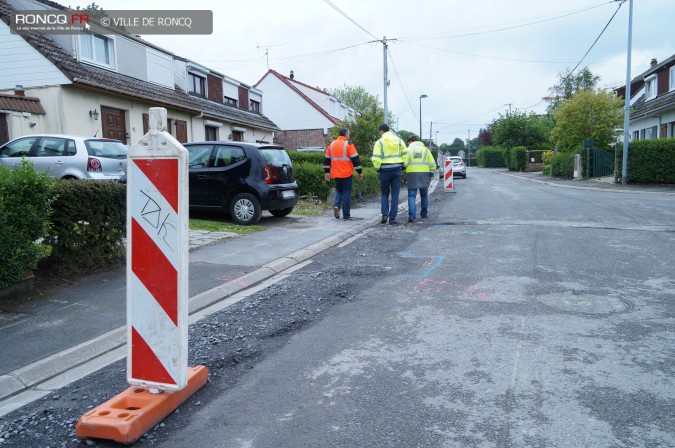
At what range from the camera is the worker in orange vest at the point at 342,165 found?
36.7 ft

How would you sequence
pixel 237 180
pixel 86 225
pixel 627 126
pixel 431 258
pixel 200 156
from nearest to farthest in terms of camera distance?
1. pixel 86 225
2. pixel 431 258
3. pixel 237 180
4. pixel 200 156
5. pixel 627 126

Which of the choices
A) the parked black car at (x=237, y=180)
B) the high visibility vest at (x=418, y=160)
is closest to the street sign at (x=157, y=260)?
the parked black car at (x=237, y=180)

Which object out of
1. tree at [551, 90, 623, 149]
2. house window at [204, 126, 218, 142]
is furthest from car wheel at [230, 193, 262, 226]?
tree at [551, 90, 623, 149]

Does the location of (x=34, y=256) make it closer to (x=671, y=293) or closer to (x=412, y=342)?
(x=412, y=342)

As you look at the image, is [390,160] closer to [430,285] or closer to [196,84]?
[430,285]

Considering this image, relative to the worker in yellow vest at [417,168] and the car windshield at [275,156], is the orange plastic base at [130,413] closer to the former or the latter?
the car windshield at [275,156]

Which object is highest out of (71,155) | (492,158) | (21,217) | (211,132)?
(211,132)

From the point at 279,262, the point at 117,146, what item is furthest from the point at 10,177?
the point at 117,146

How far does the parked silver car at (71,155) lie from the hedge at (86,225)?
19.3 feet

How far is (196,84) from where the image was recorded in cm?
2767

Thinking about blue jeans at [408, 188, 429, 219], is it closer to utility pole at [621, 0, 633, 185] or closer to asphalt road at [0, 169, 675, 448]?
asphalt road at [0, 169, 675, 448]

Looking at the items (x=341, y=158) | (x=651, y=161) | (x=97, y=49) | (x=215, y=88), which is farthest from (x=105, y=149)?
(x=651, y=161)

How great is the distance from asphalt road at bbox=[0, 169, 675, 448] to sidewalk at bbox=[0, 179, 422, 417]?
31 cm

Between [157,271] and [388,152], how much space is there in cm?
824
